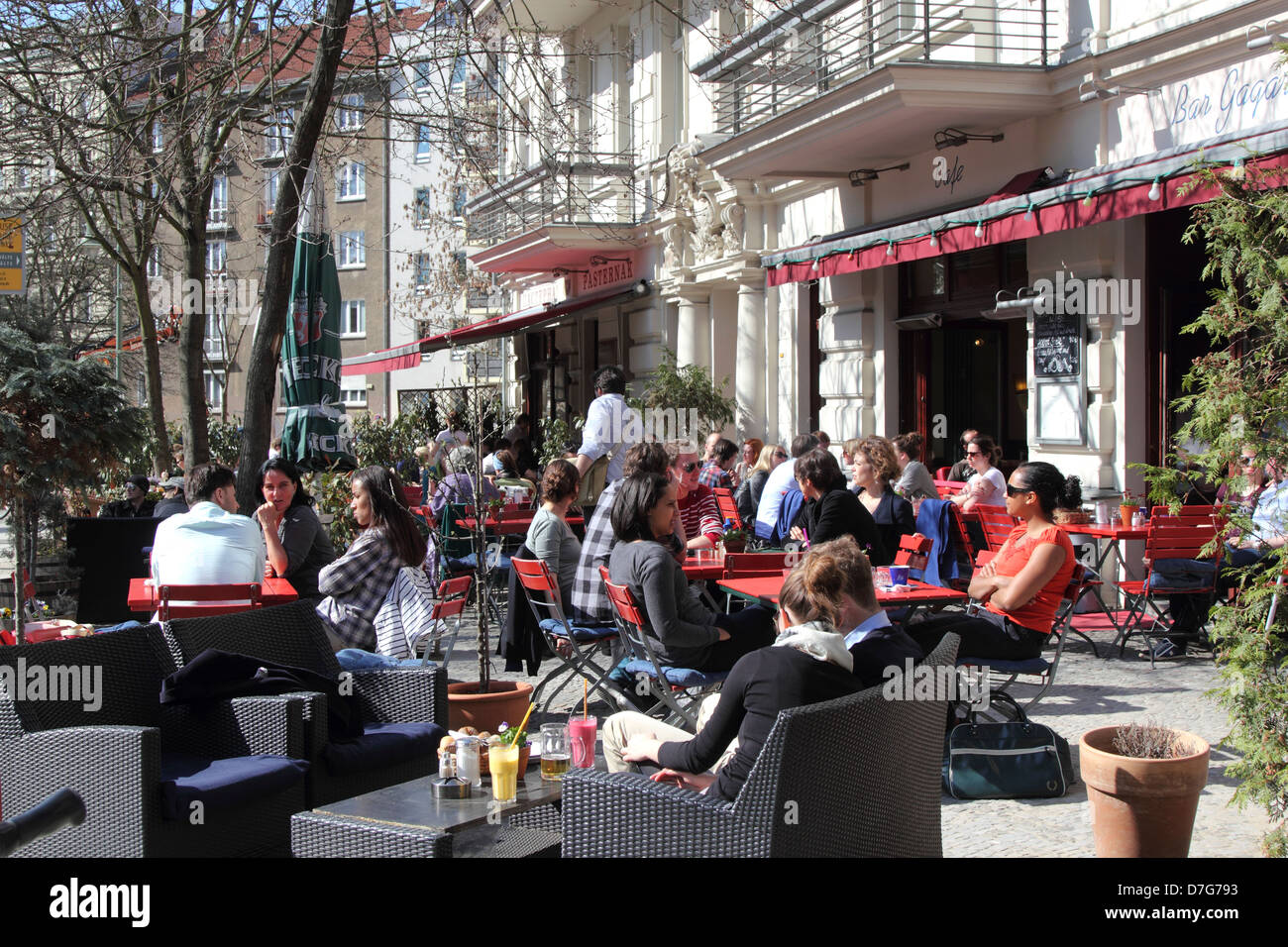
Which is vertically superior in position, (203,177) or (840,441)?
(203,177)

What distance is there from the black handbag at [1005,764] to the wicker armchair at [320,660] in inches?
88.0

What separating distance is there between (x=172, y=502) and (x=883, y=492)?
5824 millimetres

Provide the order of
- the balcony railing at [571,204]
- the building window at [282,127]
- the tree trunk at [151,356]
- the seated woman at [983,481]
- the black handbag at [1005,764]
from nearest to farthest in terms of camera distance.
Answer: the black handbag at [1005,764], the building window at [282,127], the seated woman at [983,481], the tree trunk at [151,356], the balcony railing at [571,204]

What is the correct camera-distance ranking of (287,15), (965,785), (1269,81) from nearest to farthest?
(965,785) < (287,15) < (1269,81)

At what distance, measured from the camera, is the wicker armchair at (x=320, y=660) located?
5184mm

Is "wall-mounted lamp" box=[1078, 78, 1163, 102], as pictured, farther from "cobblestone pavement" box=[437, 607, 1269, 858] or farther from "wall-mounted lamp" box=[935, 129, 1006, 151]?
"cobblestone pavement" box=[437, 607, 1269, 858]

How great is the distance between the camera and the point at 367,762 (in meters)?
5.04

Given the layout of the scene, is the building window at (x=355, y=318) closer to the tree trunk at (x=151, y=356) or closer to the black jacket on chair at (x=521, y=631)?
the tree trunk at (x=151, y=356)

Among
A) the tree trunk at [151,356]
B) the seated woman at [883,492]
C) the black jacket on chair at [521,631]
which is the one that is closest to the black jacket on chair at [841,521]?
the seated woman at [883,492]

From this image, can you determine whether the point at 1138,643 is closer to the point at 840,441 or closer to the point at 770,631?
the point at 770,631

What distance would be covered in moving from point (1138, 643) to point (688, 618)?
14.6ft

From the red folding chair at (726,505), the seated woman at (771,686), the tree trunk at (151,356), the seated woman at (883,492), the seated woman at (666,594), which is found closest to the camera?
the seated woman at (771,686)

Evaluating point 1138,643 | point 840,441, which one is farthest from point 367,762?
point 840,441

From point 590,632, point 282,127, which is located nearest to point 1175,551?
point 590,632
